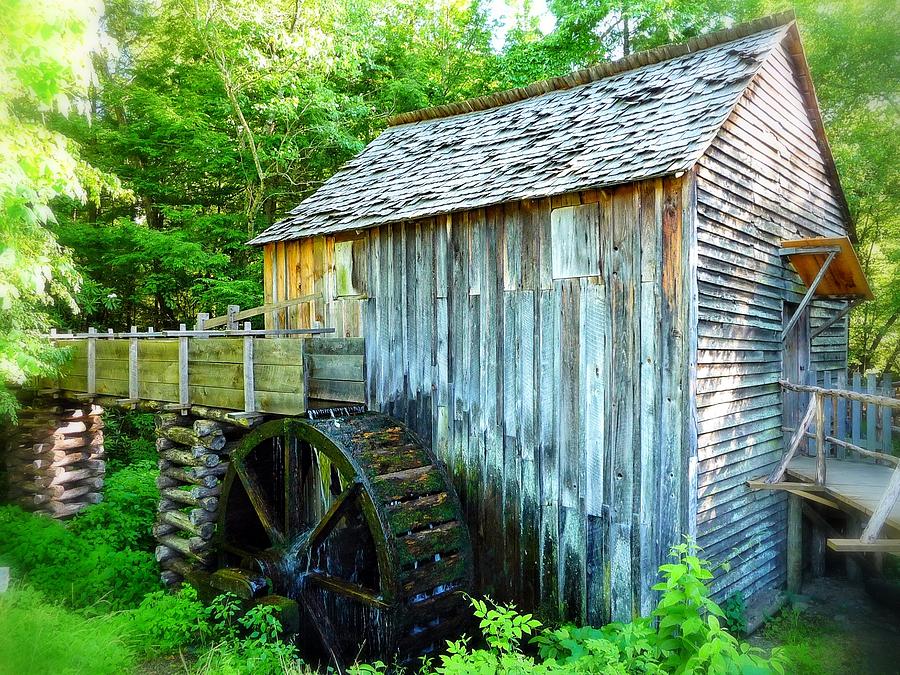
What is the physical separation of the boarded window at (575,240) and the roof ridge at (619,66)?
2899 mm

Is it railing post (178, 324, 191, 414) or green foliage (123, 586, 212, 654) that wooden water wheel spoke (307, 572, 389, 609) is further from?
railing post (178, 324, 191, 414)

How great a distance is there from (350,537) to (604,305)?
3.96 m

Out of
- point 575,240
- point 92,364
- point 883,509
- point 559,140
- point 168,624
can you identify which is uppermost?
point 559,140

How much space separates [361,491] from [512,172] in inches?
138

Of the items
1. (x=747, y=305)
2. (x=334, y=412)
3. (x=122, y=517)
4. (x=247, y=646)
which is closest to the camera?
(x=247, y=646)

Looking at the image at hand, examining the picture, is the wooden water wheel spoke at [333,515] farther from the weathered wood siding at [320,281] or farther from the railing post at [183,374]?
the railing post at [183,374]

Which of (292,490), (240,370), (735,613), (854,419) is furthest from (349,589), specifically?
(854,419)

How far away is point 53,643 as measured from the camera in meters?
4.61

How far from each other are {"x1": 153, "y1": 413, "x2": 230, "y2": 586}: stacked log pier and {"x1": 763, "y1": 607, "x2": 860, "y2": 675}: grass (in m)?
6.36

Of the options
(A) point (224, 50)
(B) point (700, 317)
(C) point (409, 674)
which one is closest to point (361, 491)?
(C) point (409, 674)

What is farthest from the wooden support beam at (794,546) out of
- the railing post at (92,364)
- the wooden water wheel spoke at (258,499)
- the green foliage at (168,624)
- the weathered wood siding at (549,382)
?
the railing post at (92,364)

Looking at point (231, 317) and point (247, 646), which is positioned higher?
point (231, 317)

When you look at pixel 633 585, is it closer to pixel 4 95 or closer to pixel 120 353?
pixel 4 95

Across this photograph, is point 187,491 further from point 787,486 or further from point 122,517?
point 787,486
